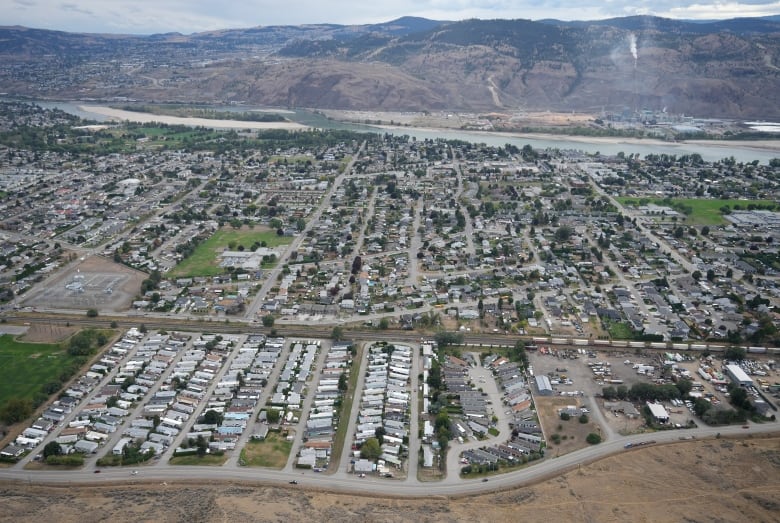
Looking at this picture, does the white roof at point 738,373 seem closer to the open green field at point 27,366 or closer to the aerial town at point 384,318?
the aerial town at point 384,318

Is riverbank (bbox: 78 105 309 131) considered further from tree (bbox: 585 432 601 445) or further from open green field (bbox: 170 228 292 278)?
tree (bbox: 585 432 601 445)

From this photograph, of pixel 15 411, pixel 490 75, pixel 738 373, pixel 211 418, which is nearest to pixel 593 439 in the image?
pixel 738 373

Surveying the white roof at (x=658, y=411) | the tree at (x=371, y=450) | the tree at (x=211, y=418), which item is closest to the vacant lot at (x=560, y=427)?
the white roof at (x=658, y=411)

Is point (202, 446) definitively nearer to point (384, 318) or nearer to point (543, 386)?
point (384, 318)

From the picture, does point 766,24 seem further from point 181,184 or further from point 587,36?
point 181,184

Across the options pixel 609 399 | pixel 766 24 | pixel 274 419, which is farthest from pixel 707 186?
pixel 766 24

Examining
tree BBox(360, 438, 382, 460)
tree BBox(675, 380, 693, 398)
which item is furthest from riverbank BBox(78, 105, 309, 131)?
tree BBox(675, 380, 693, 398)
